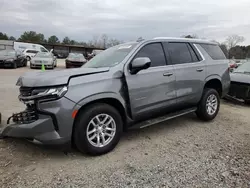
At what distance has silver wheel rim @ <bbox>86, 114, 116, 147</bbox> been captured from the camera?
322cm

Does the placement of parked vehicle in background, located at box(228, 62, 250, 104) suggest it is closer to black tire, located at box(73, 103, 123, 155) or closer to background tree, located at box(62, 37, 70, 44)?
black tire, located at box(73, 103, 123, 155)

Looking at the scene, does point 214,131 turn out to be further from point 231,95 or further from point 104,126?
point 231,95

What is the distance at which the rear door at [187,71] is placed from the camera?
429 centimetres

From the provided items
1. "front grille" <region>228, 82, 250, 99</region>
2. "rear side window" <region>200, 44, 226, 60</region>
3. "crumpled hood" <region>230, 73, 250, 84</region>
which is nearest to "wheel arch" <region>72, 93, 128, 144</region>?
"rear side window" <region>200, 44, 226, 60</region>

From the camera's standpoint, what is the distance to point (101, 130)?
330 centimetres

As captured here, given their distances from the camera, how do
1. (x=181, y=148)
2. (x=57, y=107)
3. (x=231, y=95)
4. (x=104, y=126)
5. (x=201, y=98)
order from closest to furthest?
(x=57, y=107) < (x=104, y=126) < (x=181, y=148) < (x=201, y=98) < (x=231, y=95)

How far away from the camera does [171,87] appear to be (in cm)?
411

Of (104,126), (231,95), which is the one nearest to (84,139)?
(104,126)

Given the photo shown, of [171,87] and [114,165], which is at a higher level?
[171,87]

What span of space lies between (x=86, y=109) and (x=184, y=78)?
2.18 meters

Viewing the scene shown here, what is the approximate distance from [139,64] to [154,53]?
0.77 m

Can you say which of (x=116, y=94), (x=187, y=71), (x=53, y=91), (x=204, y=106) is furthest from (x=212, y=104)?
(x=53, y=91)

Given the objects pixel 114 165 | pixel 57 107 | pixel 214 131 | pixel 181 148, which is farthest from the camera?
pixel 214 131

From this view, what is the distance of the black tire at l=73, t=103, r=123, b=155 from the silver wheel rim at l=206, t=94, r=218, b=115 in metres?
2.51
